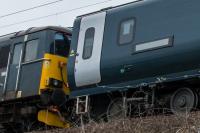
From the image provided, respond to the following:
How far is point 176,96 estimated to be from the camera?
12.2 meters

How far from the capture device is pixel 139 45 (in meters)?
12.6

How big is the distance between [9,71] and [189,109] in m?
6.50

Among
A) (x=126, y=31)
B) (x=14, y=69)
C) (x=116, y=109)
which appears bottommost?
(x=116, y=109)

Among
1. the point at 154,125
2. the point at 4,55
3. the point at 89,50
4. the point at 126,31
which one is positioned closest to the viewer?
the point at 154,125

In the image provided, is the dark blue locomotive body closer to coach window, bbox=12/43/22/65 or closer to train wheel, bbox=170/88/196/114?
train wheel, bbox=170/88/196/114

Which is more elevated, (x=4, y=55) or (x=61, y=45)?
(x=61, y=45)

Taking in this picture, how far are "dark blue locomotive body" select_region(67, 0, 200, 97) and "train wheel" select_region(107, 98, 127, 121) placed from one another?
1.28 feet

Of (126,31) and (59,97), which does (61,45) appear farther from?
(126,31)

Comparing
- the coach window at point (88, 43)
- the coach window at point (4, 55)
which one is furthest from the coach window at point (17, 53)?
the coach window at point (88, 43)

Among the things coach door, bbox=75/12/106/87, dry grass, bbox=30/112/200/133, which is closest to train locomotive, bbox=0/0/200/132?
coach door, bbox=75/12/106/87

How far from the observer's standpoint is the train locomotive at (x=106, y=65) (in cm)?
1194

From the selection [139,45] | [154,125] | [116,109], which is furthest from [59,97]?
[154,125]

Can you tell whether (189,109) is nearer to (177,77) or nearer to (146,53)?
(177,77)

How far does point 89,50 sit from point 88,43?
236 millimetres
